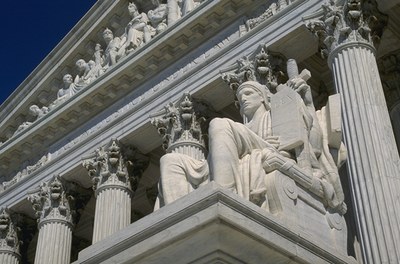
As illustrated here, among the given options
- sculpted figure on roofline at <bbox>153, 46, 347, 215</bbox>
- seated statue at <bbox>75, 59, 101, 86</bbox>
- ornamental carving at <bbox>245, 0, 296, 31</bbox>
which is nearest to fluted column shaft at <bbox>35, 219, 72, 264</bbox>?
seated statue at <bbox>75, 59, 101, 86</bbox>

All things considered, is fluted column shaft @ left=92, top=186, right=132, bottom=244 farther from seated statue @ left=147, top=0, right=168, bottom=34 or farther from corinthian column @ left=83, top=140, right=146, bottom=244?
seated statue @ left=147, top=0, right=168, bottom=34

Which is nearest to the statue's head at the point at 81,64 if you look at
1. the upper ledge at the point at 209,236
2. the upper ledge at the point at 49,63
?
the upper ledge at the point at 49,63

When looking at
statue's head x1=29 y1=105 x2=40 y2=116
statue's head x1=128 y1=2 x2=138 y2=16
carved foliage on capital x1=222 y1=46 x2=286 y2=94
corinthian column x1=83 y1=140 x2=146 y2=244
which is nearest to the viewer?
carved foliage on capital x1=222 y1=46 x2=286 y2=94

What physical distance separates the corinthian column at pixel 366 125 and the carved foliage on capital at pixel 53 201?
1051 centimetres

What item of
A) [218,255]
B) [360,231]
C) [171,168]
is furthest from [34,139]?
[218,255]

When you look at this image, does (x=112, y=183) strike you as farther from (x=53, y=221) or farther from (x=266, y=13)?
(x=266, y=13)

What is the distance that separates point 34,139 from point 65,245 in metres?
4.73

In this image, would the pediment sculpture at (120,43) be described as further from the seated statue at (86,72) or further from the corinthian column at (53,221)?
the corinthian column at (53,221)

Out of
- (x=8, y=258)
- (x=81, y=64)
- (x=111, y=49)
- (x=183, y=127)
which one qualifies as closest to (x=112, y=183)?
(x=183, y=127)

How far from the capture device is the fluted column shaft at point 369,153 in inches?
499

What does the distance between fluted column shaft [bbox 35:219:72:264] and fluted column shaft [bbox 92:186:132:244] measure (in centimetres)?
220

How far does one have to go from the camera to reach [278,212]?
22.2ft

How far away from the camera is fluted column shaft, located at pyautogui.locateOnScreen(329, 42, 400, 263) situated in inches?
499

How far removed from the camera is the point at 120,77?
74.8 ft
